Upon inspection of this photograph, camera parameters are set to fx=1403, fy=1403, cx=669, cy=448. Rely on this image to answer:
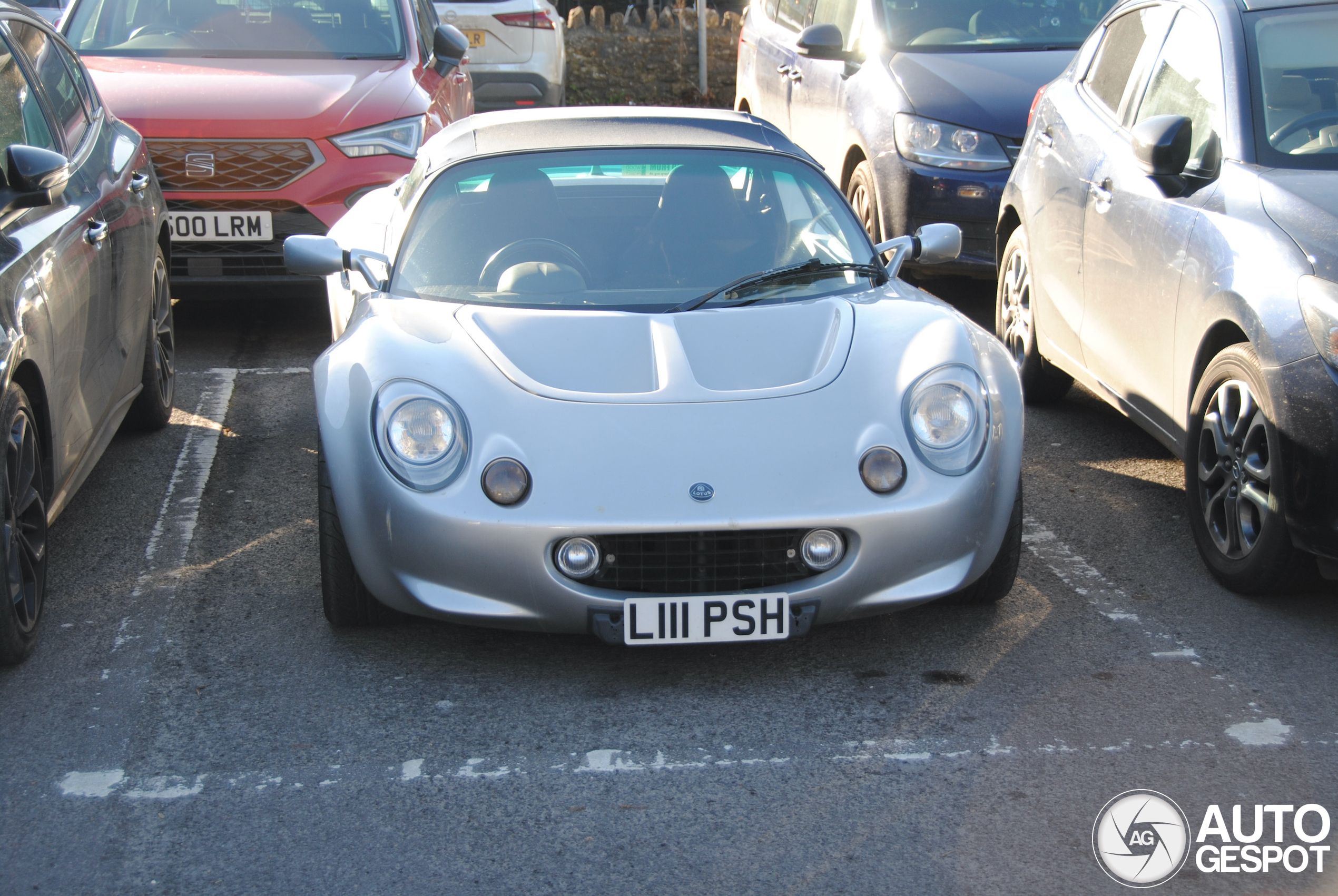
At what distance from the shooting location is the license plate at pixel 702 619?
10.7 feet

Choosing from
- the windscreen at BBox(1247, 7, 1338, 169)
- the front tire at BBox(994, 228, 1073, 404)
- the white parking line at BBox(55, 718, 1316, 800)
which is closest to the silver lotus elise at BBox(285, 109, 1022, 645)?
the white parking line at BBox(55, 718, 1316, 800)

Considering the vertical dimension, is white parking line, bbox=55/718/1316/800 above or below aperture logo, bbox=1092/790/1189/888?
below

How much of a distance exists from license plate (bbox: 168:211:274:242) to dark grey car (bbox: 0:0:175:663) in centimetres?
83

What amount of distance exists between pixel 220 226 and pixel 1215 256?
4.44m

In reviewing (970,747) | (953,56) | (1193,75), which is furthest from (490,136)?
(953,56)

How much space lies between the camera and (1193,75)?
4.54 metres

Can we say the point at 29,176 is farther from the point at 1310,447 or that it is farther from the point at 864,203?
the point at 864,203

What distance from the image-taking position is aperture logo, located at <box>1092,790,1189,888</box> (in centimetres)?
265

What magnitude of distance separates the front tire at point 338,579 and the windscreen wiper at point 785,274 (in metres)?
1.05

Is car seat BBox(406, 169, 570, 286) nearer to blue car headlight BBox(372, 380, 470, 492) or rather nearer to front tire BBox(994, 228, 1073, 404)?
blue car headlight BBox(372, 380, 470, 492)

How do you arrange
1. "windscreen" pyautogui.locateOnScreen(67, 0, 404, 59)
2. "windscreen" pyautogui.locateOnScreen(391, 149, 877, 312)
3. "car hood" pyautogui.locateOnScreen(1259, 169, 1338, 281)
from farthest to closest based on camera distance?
"windscreen" pyautogui.locateOnScreen(67, 0, 404, 59), "windscreen" pyautogui.locateOnScreen(391, 149, 877, 312), "car hood" pyautogui.locateOnScreen(1259, 169, 1338, 281)

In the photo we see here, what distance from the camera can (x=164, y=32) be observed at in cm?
729

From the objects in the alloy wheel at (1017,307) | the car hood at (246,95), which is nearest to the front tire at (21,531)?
the car hood at (246,95)

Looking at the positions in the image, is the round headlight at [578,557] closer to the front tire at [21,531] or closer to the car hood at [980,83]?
the front tire at [21,531]
